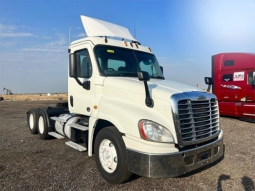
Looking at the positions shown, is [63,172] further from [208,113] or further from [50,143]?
[208,113]

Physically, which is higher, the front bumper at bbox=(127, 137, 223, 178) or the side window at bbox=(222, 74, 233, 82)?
the side window at bbox=(222, 74, 233, 82)

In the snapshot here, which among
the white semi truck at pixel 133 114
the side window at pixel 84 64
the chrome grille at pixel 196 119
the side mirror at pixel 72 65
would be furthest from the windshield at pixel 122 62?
the chrome grille at pixel 196 119

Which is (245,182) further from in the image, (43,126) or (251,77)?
(251,77)

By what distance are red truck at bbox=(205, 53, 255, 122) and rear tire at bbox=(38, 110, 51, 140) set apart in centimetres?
916

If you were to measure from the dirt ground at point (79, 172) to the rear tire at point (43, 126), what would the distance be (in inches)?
18.0

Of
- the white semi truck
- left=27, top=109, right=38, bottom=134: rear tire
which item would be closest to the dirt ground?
the white semi truck

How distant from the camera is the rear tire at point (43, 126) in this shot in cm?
720

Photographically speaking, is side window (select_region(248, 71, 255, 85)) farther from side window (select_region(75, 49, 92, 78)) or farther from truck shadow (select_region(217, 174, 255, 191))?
side window (select_region(75, 49, 92, 78))

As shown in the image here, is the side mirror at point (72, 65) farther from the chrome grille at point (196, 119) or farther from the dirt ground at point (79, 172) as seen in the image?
the chrome grille at point (196, 119)

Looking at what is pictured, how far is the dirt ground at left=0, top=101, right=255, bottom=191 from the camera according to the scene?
3967mm

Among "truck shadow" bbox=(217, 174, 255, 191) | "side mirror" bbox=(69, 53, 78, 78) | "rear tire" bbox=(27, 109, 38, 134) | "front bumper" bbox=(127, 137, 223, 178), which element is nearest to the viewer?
"front bumper" bbox=(127, 137, 223, 178)

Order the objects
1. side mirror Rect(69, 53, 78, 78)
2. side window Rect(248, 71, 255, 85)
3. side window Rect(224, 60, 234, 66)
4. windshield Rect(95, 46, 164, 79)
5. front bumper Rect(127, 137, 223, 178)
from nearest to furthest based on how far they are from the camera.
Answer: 1. front bumper Rect(127, 137, 223, 178)
2. side mirror Rect(69, 53, 78, 78)
3. windshield Rect(95, 46, 164, 79)
4. side window Rect(248, 71, 255, 85)
5. side window Rect(224, 60, 234, 66)

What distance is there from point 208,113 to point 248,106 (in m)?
8.11

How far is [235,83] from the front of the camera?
37.7ft
